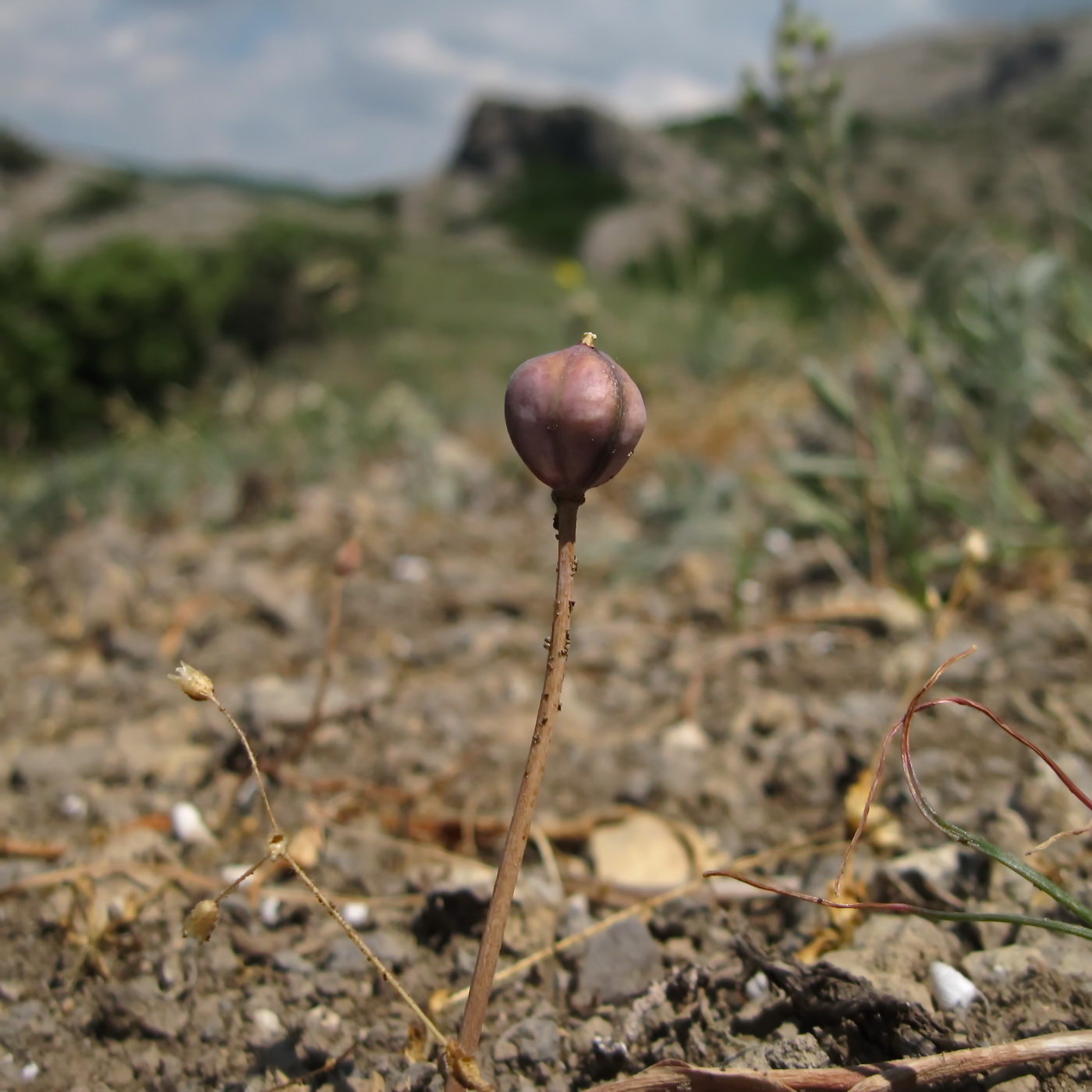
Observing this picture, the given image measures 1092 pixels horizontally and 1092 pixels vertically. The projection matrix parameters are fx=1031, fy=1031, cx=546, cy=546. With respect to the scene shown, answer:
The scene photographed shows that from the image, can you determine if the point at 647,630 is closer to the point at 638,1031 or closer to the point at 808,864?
the point at 808,864

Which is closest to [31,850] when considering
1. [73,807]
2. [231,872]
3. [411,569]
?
[73,807]

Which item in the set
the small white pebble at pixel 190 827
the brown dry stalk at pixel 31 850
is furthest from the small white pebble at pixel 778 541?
the brown dry stalk at pixel 31 850

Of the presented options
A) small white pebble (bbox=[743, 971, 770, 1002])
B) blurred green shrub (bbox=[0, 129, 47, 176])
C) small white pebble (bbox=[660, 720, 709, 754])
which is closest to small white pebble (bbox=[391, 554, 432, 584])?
small white pebble (bbox=[660, 720, 709, 754])

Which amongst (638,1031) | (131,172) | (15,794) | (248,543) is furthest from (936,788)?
(131,172)

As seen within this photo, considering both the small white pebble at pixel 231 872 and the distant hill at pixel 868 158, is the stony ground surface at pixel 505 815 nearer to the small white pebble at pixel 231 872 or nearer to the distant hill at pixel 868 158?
the small white pebble at pixel 231 872

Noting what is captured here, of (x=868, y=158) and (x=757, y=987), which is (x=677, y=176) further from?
(x=757, y=987)
